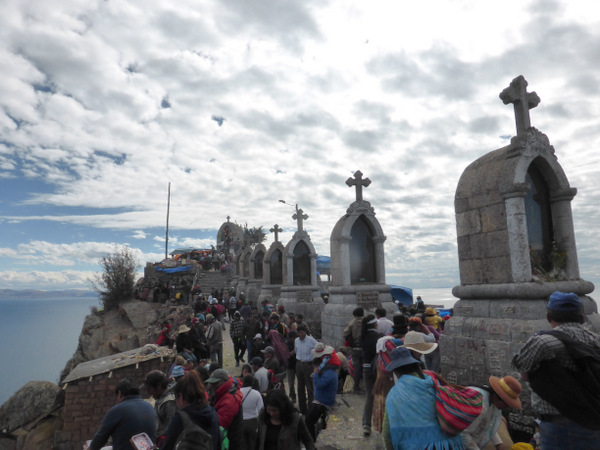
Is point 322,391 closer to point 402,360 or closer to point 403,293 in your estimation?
point 402,360

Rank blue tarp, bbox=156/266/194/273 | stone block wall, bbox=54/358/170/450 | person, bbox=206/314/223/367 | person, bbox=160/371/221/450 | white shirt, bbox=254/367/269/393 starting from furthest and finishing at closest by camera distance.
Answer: blue tarp, bbox=156/266/194/273 → person, bbox=206/314/223/367 → stone block wall, bbox=54/358/170/450 → white shirt, bbox=254/367/269/393 → person, bbox=160/371/221/450

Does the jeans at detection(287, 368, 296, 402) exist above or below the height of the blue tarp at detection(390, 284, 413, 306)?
below

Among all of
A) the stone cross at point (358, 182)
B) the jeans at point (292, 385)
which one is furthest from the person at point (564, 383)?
the stone cross at point (358, 182)

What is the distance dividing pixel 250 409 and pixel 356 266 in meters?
7.45

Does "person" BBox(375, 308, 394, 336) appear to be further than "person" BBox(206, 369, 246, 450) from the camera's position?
Yes

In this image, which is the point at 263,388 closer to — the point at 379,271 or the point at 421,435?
the point at 421,435

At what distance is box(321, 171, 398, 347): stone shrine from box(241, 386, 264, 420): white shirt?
6006 mm

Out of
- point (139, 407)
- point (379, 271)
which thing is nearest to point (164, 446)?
point (139, 407)

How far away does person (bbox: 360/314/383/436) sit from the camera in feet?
18.2

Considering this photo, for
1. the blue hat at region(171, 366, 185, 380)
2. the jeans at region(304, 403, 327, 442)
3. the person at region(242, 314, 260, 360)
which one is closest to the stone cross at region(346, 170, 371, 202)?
the person at region(242, 314, 260, 360)

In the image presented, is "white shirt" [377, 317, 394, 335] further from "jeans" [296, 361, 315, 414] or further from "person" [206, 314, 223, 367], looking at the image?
"person" [206, 314, 223, 367]

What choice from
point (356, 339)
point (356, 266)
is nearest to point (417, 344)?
point (356, 339)

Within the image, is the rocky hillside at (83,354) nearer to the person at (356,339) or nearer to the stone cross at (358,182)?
the person at (356,339)

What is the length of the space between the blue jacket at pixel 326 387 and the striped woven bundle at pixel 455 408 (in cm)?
308
